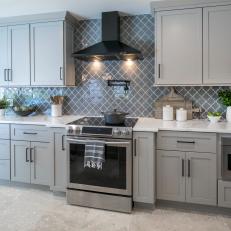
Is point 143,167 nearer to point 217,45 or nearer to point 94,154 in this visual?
point 94,154

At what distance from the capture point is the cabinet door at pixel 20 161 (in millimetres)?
3133

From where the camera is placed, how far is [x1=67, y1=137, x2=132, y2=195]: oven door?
2625 millimetres

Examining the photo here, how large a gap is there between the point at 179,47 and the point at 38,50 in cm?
193

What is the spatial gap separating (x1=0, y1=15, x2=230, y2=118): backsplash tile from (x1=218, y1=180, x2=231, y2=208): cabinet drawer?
0.99 metres

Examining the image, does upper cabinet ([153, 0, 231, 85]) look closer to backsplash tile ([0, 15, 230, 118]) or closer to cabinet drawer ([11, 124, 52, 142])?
backsplash tile ([0, 15, 230, 118])

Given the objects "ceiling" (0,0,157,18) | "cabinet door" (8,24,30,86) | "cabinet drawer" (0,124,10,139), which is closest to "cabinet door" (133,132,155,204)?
"ceiling" (0,0,157,18)

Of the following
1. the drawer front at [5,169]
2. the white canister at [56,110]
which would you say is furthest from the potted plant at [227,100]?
the drawer front at [5,169]

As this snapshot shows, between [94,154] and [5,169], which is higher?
[94,154]

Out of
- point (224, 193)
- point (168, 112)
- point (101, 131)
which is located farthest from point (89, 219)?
point (168, 112)

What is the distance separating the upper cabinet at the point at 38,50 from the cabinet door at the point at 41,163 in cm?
90

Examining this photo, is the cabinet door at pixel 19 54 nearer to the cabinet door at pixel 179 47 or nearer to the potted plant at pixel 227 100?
the cabinet door at pixel 179 47

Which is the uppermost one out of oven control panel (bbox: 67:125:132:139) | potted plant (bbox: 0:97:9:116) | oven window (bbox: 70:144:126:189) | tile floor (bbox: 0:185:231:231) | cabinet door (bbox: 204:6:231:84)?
cabinet door (bbox: 204:6:231:84)

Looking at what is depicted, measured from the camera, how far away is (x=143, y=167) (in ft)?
8.66

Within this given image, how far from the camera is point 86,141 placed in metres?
2.71
